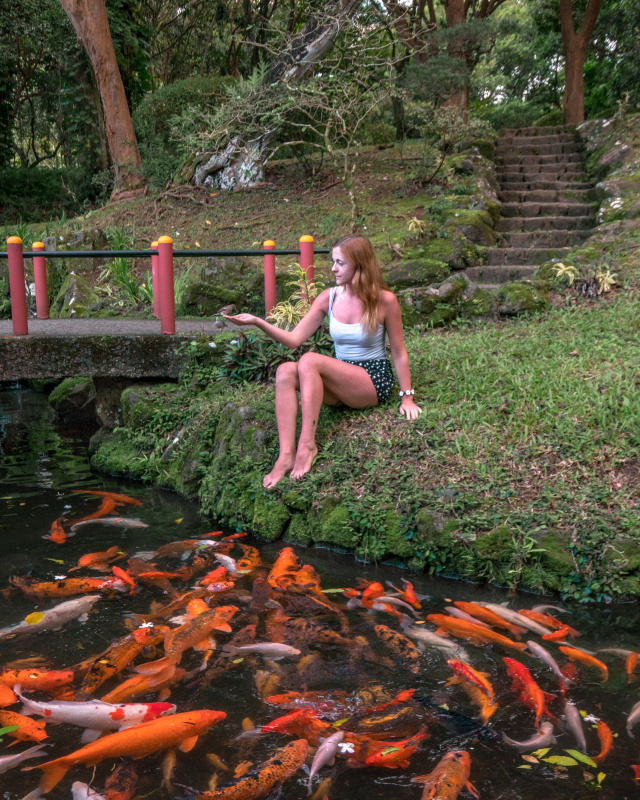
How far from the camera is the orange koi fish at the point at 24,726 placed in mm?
2908

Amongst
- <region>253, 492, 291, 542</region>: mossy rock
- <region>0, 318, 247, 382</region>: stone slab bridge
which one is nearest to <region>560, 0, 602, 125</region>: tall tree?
<region>0, 318, 247, 382</region>: stone slab bridge

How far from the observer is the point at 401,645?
370 centimetres

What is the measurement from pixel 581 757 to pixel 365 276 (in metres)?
3.38

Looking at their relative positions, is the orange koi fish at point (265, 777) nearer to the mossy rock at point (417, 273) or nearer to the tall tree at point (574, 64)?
the mossy rock at point (417, 273)

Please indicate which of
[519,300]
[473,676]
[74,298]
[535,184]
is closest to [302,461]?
[473,676]

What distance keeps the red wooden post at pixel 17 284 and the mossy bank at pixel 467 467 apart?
1613 millimetres

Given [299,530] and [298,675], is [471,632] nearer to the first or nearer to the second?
[298,675]

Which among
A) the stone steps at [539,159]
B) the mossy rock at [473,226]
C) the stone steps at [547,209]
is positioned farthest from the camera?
the stone steps at [539,159]

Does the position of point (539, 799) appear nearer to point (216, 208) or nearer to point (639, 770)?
point (639, 770)

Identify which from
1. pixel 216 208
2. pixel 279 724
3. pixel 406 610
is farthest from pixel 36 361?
pixel 216 208

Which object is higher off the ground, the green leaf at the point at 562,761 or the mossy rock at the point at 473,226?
the mossy rock at the point at 473,226

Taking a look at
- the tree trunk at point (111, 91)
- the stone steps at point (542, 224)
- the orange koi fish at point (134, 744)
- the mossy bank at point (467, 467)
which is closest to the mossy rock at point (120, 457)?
the mossy bank at point (467, 467)

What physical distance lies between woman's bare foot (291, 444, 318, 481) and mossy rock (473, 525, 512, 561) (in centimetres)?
138

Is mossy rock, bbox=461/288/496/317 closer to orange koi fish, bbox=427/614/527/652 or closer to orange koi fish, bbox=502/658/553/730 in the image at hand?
orange koi fish, bbox=427/614/527/652
